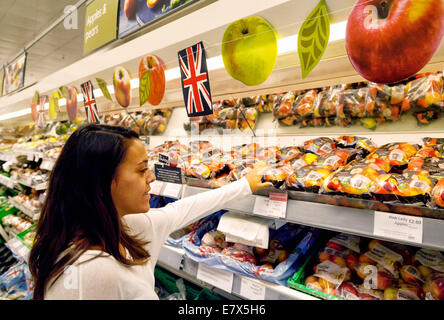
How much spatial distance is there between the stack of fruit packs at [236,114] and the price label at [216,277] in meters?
0.83

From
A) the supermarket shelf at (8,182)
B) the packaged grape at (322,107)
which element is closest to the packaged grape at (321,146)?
the packaged grape at (322,107)

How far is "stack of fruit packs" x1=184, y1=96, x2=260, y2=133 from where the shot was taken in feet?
5.26

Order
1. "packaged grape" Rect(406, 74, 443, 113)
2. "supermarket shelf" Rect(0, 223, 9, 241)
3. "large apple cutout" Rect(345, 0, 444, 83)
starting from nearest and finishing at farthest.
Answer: "large apple cutout" Rect(345, 0, 444, 83), "packaged grape" Rect(406, 74, 443, 113), "supermarket shelf" Rect(0, 223, 9, 241)

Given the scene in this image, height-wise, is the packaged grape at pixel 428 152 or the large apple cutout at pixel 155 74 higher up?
the large apple cutout at pixel 155 74

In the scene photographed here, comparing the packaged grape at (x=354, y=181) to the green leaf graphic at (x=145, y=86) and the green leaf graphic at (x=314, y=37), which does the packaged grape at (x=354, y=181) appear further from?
the green leaf graphic at (x=145, y=86)

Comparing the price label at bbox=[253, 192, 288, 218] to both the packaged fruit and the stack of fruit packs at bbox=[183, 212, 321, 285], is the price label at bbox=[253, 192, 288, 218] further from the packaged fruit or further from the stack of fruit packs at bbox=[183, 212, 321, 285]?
the stack of fruit packs at bbox=[183, 212, 321, 285]

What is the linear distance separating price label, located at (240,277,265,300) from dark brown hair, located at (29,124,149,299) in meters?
0.47

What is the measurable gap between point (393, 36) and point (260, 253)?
938 millimetres

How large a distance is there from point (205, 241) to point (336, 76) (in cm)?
98

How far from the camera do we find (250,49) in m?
0.97

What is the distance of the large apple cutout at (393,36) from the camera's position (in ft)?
2.05

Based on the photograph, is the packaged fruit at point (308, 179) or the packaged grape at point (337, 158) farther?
the packaged grape at point (337, 158)

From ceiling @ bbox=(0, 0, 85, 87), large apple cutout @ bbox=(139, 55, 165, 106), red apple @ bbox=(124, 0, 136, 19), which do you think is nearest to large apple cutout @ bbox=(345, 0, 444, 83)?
large apple cutout @ bbox=(139, 55, 165, 106)

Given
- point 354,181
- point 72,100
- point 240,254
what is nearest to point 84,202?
point 240,254
